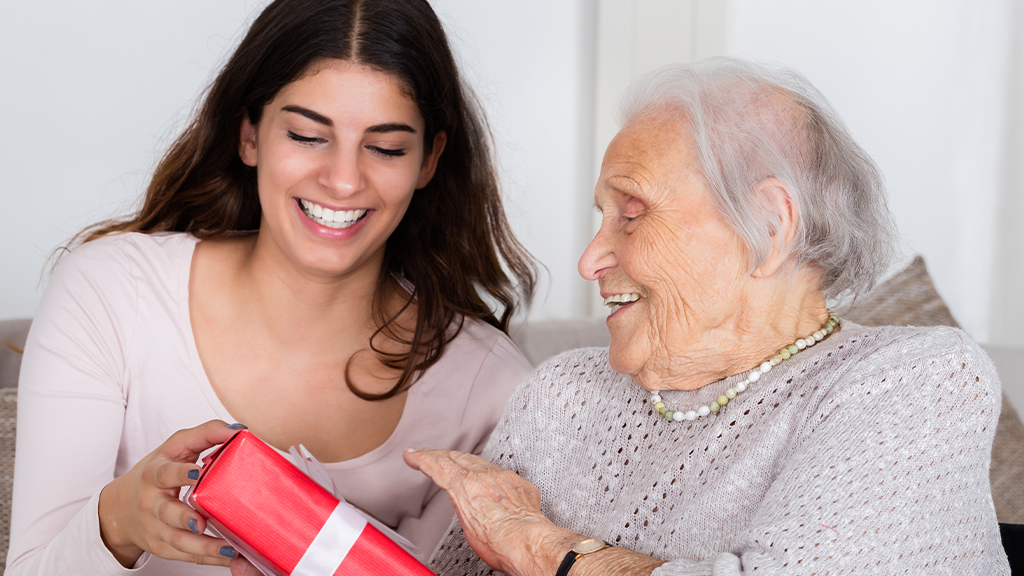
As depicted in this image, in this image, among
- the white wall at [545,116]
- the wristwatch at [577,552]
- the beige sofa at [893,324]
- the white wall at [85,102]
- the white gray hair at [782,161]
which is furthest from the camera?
the white wall at [545,116]

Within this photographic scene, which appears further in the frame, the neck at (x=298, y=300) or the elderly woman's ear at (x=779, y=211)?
the neck at (x=298, y=300)

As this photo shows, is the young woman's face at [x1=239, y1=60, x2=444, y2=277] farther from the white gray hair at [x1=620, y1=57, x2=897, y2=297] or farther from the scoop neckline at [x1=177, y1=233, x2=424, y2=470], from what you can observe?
the white gray hair at [x1=620, y1=57, x2=897, y2=297]

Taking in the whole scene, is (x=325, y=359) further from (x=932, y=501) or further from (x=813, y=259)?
(x=932, y=501)

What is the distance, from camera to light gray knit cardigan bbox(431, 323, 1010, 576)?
0.87m

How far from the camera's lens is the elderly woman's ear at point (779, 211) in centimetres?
109

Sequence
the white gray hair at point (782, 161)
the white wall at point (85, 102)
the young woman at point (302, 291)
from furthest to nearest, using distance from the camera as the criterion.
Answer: the white wall at point (85, 102), the young woman at point (302, 291), the white gray hair at point (782, 161)

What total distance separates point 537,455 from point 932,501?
64 cm

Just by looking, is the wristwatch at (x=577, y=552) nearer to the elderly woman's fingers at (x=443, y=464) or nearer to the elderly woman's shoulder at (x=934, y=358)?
the elderly woman's fingers at (x=443, y=464)

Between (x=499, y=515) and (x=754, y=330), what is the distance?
1.49ft

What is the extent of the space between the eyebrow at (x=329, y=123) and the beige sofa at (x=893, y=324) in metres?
0.74

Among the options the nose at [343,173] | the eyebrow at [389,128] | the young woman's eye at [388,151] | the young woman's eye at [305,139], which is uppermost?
the eyebrow at [389,128]

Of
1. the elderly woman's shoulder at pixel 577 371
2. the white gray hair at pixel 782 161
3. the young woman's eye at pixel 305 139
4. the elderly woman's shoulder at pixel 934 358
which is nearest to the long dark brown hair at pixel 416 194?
the young woman's eye at pixel 305 139

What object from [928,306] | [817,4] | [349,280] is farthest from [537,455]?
[817,4]

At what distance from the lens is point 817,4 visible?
107 inches
